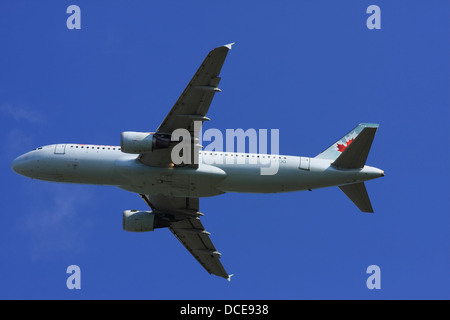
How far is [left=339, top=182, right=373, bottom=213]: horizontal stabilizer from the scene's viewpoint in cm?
5100

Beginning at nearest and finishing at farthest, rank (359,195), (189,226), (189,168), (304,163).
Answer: (189,168) < (304,163) < (359,195) < (189,226)

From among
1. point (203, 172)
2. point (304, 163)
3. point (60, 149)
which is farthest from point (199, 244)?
point (60, 149)

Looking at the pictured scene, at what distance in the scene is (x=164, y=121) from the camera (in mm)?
46562

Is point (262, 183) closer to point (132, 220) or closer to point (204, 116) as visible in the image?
point (204, 116)

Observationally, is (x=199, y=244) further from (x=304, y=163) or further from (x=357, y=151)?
(x=357, y=151)

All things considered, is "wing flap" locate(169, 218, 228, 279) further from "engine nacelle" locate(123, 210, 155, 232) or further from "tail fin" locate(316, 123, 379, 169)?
"tail fin" locate(316, 123, 379, 169)

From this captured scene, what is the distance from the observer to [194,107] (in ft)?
149

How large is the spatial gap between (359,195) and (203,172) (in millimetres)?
13124

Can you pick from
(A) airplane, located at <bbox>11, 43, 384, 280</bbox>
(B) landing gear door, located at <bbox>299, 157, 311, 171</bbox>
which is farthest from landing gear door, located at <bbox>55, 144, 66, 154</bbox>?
(B) landing gear door, located at <bbox>299, 157, 311, 171</bbox>

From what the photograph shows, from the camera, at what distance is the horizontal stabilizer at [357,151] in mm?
47656

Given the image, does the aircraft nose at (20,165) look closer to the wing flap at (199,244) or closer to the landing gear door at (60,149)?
the landing gear door at (60,149)

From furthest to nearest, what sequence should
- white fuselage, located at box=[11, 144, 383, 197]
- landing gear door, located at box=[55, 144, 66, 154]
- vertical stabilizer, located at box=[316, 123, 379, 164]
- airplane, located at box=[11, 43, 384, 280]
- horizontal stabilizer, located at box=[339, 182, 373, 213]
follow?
horizontal stabilizer, located at box=[339, 182, 373, 213] < landing gear door, located at box=[55, 144, 66, 154] < white fuselage, located at box=[11, 144, 383, 197] < airplane, located at box=[11, 43, 384, 280] < vertical stabilizer, located at box=[316, 123, 379, 164]

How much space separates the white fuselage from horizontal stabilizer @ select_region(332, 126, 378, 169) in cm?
49

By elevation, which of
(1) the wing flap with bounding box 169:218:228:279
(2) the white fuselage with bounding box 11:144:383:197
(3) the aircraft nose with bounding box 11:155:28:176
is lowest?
(1) the wing flap with bounding box 169:218:228:279
